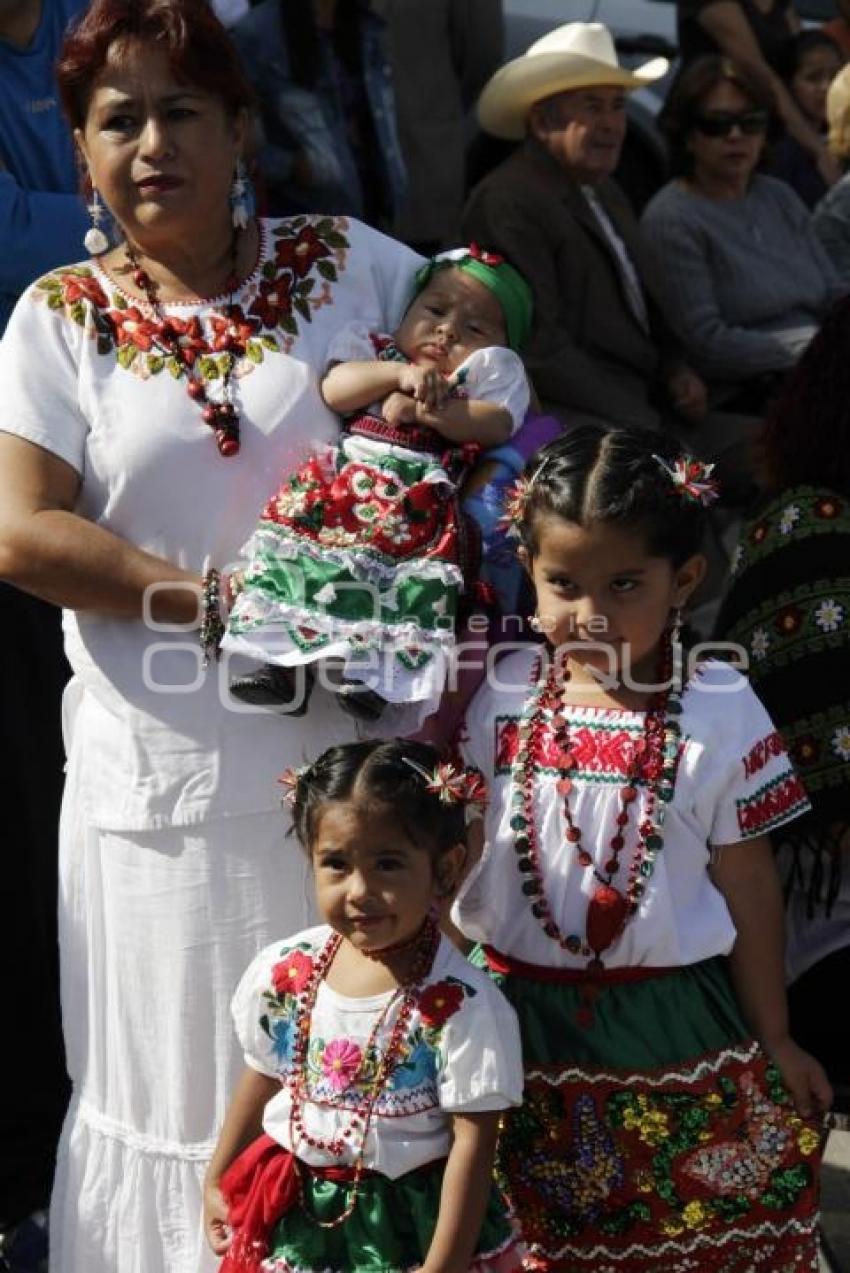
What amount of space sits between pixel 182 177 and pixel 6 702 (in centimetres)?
140

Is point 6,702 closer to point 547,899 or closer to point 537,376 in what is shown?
point 547,899

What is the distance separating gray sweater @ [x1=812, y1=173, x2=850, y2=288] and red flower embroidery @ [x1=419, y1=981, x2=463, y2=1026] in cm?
501

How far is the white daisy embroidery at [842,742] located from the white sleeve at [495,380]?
85cm

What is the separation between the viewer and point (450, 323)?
11.0 feet

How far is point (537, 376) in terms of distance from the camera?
6.19 m

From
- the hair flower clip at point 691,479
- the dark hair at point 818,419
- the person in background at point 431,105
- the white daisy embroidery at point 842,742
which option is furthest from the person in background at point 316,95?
the hair flower clip at point 691,479

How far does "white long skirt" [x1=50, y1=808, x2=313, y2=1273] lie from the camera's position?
133 inches

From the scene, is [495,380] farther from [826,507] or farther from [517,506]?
[826,507]

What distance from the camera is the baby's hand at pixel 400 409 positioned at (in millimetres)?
3229

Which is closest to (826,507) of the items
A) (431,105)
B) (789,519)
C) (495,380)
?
(789,519)

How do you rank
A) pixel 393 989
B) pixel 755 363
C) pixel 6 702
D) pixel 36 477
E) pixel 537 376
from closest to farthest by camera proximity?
pixel 393 989 < pixel 36 477 < pixel 6 702 < pixel 537 376 < pixel 755 363

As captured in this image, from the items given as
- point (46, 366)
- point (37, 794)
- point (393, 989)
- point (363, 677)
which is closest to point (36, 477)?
point (46, 366)

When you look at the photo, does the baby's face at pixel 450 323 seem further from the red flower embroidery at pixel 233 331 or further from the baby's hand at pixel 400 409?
the red flower embroidery at pixel 233 331

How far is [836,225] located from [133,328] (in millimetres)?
4673
